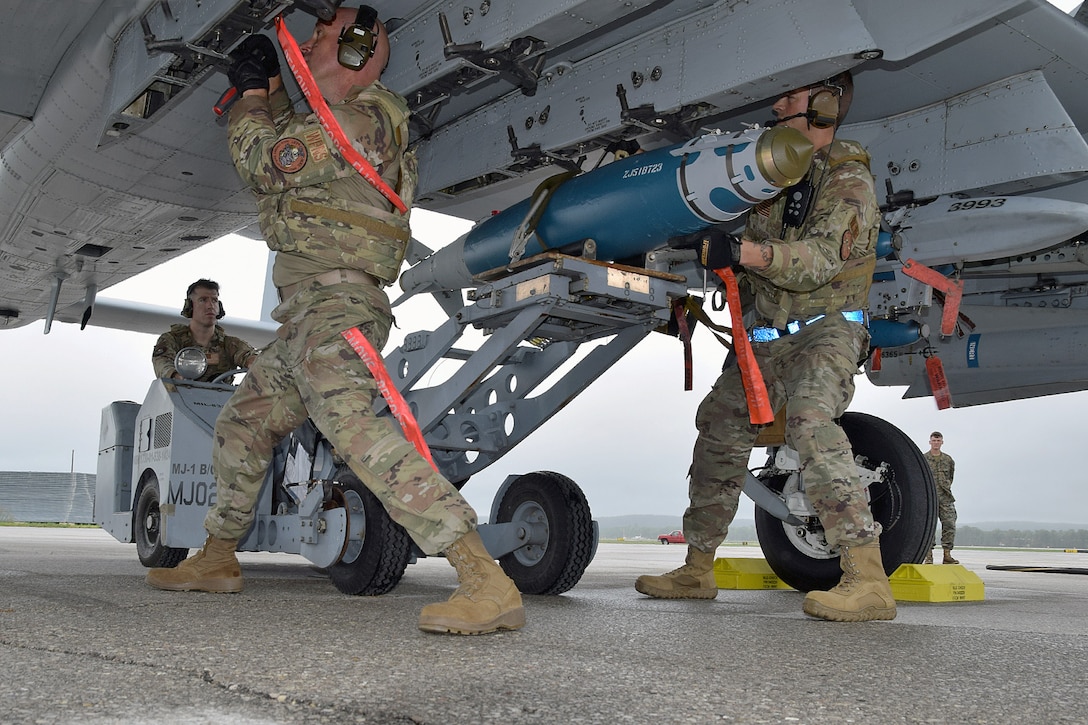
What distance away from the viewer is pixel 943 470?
12.1 m

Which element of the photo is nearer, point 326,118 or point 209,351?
point 326,118

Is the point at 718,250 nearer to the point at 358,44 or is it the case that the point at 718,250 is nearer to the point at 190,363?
the point at 358,44

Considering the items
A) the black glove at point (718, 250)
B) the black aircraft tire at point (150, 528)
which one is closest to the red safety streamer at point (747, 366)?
the black glove at point (718, 250)

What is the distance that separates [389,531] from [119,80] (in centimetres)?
278

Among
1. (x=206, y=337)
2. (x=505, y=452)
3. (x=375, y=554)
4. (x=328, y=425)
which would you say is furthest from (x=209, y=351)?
(x=328, y=425)

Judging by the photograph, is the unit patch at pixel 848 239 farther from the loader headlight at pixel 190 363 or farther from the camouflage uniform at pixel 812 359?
the loader headlight at pixel 190 363

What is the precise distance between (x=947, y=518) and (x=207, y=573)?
1050 centimetres

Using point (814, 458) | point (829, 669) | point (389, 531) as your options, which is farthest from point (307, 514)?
point (829, 669)

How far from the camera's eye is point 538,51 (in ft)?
12.1

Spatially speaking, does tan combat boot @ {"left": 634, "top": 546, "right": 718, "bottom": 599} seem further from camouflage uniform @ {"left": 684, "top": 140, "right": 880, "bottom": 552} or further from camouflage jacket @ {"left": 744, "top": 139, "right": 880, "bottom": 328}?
camouflage jacket @ {"left": 744, "top": 139, "right": 880, "bottom": 328}

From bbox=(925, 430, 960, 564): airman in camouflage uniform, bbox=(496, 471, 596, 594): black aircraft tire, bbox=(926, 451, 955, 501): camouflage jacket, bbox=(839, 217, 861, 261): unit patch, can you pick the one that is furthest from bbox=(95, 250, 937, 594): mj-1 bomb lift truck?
bbox=(926, 451, 955, 501): camouflage jacket

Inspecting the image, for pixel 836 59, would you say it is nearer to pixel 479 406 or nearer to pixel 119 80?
pixel 479 406

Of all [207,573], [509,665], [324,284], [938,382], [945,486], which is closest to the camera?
[509,665]

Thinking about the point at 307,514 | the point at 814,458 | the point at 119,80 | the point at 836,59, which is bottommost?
the point at 307,514
